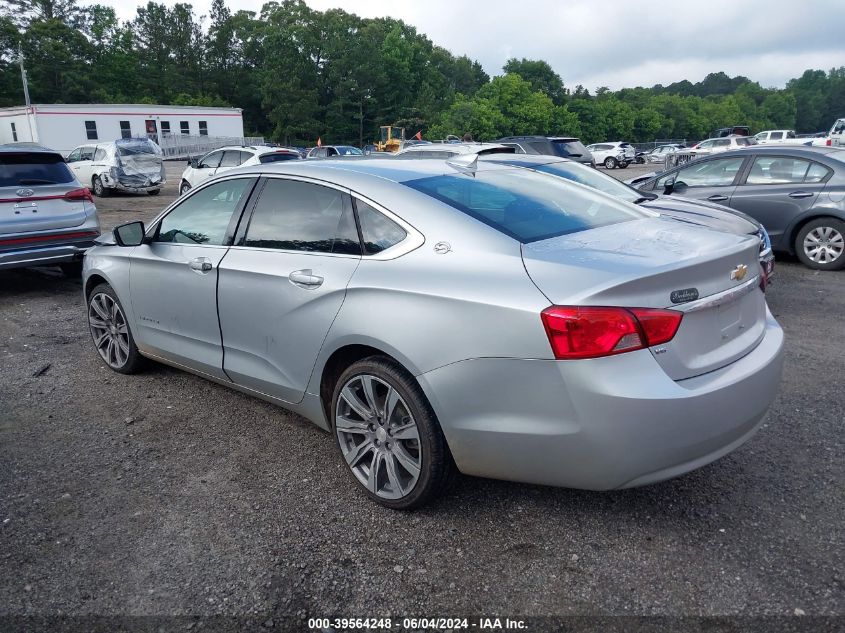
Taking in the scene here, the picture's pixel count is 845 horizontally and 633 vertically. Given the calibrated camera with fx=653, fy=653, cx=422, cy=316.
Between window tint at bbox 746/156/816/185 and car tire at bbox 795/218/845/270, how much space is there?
0.63 meters

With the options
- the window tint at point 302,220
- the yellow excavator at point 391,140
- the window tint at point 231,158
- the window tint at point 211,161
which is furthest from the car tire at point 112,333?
the yellow excavator at point 391,140

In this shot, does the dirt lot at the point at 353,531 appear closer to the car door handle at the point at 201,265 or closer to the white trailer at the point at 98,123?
the car door handle at the point at 201,265

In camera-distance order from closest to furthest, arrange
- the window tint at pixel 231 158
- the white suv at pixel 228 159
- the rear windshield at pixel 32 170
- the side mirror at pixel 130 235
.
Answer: the side mirror at pixel 130 235
the rear windshield at pixel 32 170
the white suv at pixel 228 159
the window tint at pixel 231 158

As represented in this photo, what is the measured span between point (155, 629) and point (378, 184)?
6.91ft

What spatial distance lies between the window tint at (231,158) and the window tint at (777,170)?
13.3m

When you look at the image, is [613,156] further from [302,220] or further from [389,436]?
[389,436]

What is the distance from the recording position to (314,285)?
3156 mm

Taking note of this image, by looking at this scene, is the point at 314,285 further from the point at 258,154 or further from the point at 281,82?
the point at 281,82

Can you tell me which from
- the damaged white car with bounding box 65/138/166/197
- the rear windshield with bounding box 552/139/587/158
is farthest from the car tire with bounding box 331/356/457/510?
the damaged white car with bounding box 65/138/166/197

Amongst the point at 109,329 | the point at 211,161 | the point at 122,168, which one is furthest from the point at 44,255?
the point at 122,168

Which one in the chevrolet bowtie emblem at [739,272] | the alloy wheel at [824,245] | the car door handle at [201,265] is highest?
the chevrolet bowtie emblem at [739,272]

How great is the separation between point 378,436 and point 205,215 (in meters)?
1.94

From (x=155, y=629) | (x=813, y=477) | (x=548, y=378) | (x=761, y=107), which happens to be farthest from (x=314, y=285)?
(x=761, y=107)

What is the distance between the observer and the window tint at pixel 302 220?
127 inches
